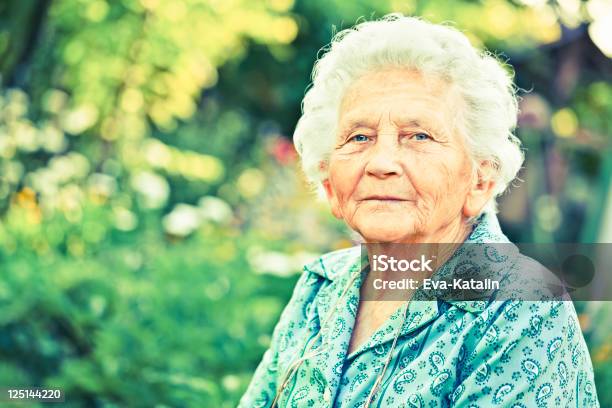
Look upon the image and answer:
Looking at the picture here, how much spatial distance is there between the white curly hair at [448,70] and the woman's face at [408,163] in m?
0.03

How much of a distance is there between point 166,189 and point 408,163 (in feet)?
14.6

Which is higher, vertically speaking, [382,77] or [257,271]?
[257,271]

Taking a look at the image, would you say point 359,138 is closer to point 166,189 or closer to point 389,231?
point 389,231

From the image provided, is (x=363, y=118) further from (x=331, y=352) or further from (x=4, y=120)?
(x=4, y=120)

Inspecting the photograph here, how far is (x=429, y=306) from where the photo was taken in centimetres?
184

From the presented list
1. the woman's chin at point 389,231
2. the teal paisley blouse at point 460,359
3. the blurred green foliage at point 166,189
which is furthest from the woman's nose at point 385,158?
the blurred green foliage at point 166,189

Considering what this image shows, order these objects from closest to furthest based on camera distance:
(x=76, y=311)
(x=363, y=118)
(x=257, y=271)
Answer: (x=363, y=118) < (x=76, y=311) < (x=257, y=271)

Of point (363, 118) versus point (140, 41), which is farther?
point (140, 41)

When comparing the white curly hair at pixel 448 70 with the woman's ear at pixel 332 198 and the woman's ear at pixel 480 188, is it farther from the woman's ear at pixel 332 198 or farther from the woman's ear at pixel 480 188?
the woman's ear at pixel 332 198

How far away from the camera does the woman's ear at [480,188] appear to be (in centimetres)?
195

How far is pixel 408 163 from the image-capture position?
1881 mm

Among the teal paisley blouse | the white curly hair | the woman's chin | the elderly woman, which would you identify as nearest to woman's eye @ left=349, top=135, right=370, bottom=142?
the elderly woman

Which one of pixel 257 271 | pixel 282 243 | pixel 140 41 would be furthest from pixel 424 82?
pixel 140 41

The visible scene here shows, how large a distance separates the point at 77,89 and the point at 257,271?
227cm
